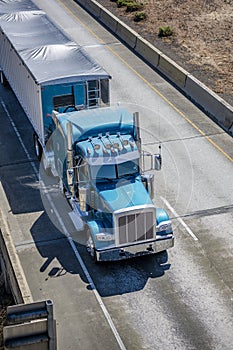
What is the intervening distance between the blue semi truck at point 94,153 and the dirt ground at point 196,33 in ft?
26.6

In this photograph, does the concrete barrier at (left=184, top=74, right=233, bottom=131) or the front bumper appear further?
the concrete barrier at (left=184, top=74, right=233, bottom=131)

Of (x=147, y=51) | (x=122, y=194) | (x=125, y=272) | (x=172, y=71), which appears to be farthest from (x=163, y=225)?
(x=147, y=51)

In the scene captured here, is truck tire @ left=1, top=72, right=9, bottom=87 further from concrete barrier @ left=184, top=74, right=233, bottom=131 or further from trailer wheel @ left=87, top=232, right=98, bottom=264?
trailer wheel @ left=87, top=232, right=98, bottom=264

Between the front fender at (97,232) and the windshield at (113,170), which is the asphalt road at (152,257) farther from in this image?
the windshield at (113,170)

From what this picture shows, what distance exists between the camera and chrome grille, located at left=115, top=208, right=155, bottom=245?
58.1ft

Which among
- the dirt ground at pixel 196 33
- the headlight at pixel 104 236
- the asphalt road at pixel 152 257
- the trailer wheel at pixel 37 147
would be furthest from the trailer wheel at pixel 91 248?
the dirt ground at pixel 196 33

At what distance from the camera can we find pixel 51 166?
74.7ft

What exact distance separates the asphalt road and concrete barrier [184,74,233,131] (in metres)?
0.40

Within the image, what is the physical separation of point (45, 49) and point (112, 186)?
8.40 m

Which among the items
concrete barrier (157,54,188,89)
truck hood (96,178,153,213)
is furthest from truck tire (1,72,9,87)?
truck hood (96,178,153,213)

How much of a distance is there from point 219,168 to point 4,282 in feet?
28.8

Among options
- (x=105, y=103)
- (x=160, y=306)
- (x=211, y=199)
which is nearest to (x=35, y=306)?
(x=160, y=306)

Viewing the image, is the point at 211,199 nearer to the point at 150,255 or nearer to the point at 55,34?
the point at 150,255

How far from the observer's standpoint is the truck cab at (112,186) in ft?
58.9
